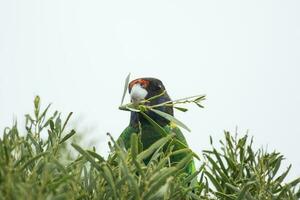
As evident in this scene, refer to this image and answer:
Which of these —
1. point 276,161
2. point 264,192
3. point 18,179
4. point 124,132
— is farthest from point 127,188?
point 124,132

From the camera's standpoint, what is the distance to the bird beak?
101 inches

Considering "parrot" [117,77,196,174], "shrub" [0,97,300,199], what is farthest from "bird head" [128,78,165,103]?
"shrub" [0,97,300,199]

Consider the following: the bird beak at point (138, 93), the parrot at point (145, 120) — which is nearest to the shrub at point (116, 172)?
the parrot at point (145, 120)

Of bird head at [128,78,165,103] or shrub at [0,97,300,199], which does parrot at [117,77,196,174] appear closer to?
bird head at [128,78,165,103]

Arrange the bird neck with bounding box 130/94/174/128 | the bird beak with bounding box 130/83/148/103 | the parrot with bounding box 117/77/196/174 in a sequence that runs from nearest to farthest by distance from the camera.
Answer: the parrot with bounding box 117/77/196/174 < the bird beak with bounding box 130/83/148/103 < the bird neck with bounding box 130/94/174/128

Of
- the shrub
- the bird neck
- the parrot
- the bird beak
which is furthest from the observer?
the bird neck

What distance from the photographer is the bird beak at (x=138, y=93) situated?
256cm

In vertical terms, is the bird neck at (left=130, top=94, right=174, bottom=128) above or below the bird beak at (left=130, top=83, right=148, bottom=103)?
below

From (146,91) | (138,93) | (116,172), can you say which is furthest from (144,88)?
(116,172)

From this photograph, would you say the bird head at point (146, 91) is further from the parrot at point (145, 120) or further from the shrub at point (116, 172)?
the shrub at point (116, 172)

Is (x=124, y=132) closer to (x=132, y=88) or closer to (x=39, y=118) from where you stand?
(x=132, y=88)

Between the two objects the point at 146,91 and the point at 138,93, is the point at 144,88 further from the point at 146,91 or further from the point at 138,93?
the point at 138,93

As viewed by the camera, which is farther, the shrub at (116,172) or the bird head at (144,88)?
the bird head at (144,88)

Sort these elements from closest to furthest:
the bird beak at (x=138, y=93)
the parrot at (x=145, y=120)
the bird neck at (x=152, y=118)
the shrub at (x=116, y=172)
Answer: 1. the shrub at (x=116, y=172)
2. the parrot at (x=145, y=120)
3. the bird beak at (x=138, y=93)
4. the bird neck at (x=152, y=118)
